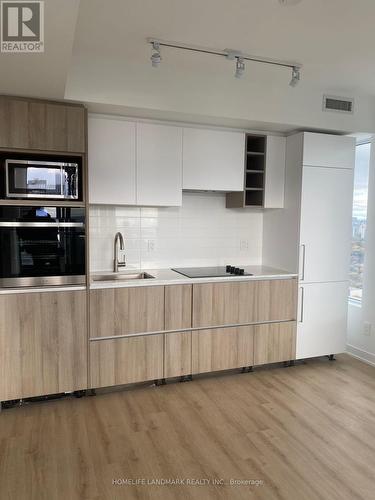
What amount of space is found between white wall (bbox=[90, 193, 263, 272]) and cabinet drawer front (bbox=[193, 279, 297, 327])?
61 centimetres

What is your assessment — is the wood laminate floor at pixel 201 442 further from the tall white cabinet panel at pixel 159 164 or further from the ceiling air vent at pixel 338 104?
the ceiling air vent at pixel 338 104

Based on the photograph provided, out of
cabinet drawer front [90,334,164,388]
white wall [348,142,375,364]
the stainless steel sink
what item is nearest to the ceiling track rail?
white wall [348,142,375,364]

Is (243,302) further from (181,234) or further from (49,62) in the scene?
(49,62)

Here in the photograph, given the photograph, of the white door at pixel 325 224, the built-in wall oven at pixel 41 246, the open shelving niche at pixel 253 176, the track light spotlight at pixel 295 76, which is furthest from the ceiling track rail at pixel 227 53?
the built-in wall oven at pixel 41 246

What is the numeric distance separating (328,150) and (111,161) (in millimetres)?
2092

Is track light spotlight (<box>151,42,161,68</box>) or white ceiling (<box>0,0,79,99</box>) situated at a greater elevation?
track light spotlight (<box>151,42,161,68</box>)

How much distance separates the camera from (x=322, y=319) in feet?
12.9

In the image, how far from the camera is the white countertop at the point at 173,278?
314 cm

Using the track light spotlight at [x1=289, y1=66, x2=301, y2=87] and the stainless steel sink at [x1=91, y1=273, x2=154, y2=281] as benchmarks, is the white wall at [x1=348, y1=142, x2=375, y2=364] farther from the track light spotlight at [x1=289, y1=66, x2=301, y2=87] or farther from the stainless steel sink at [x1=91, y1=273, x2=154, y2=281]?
the stainless steel sink at [x1=91, y1=273, x2=154, y2=281]

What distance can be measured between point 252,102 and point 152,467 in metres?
2.91

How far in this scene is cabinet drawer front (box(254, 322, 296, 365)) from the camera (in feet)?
12.1

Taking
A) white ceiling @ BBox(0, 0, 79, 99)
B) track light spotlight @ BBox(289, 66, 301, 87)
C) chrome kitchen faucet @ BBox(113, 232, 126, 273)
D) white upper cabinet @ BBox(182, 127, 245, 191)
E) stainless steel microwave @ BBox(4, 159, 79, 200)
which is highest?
track light spotlight @ BBox(289, 66, 301, 87)

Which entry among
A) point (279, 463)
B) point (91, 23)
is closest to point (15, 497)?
point (279, 463)

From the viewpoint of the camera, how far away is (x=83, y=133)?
290 centimetres
